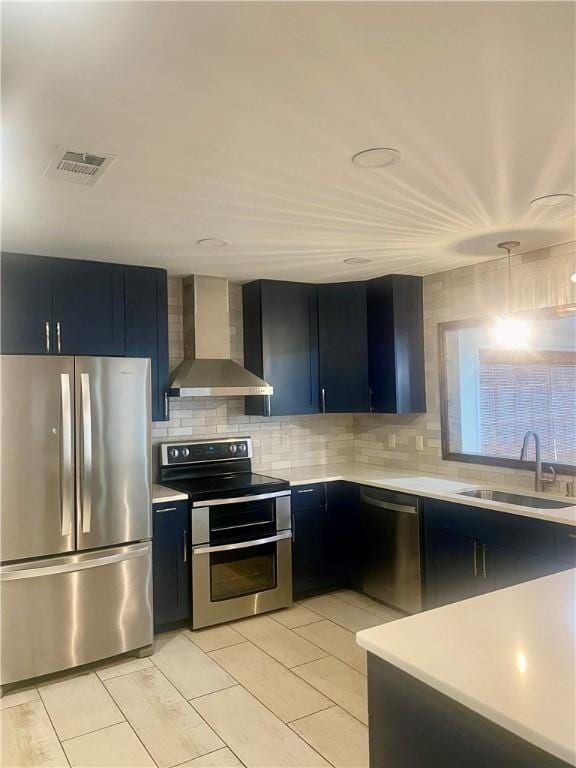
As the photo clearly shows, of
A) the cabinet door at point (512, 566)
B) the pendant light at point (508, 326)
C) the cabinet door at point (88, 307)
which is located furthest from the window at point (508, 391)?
the cabinet door at point (88, 307)

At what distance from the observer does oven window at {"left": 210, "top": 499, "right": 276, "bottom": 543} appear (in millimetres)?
3781

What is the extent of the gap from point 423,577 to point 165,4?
3.42 metres

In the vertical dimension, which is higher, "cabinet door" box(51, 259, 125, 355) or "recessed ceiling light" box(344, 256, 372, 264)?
"recessed ceiling light" box(344, 256, 372, 264)

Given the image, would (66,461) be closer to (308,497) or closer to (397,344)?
(308,497)

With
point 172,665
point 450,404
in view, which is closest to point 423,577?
point 450,404

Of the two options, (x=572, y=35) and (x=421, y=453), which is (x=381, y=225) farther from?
(x=421, y=453)

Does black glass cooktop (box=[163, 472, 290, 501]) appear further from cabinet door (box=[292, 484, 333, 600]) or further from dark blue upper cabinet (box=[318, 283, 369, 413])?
dark blue upper cabinet (box=[318, 283, 369, 413])

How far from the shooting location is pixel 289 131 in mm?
1896

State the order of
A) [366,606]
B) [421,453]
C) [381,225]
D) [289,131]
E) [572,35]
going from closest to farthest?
1. [572,35]
2. [289,131]
3. [381,225]
4. [366,606]
5. [421,453]

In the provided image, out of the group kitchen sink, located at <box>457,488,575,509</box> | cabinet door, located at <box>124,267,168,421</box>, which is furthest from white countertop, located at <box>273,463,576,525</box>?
cabinet door, located at <box>124,267,168,421</box>

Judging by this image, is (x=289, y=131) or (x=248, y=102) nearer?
(x=248, y=102)

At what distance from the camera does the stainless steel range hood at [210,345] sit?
407 cm

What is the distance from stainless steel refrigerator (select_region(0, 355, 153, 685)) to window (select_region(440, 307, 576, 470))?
223 centimetres

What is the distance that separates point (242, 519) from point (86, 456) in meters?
1.20
